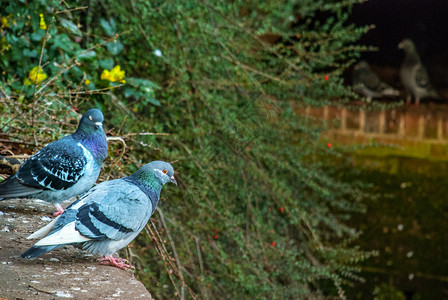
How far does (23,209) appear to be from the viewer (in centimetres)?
198

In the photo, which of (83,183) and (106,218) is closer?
(106,218)

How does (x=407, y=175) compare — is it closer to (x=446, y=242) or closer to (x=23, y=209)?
(x=446, y=242)

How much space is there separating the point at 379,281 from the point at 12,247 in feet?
14.5

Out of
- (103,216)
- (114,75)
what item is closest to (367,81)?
(114,75)

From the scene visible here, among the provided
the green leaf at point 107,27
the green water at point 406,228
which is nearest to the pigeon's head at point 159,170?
Result: the green leaf at point 107,27

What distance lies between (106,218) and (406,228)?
14.3 ft

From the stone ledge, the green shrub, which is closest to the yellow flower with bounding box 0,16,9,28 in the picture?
the green shrub

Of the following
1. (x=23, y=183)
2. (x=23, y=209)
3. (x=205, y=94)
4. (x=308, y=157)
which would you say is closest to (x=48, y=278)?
(x=23, y=183)

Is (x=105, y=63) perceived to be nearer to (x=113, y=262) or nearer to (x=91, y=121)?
(x=91, y=121)

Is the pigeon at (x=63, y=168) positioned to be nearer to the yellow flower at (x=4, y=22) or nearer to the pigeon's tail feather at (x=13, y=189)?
the pigeon's tail feather at (x=13, y=189)

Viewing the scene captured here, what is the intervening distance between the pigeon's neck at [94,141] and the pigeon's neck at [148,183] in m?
0.24

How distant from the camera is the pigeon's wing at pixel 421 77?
5754 mm

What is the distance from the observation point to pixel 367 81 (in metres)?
5.68

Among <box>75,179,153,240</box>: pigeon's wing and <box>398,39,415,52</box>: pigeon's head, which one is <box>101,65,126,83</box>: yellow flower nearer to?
<box>75,179,153,240</box>: pigeon's wing
